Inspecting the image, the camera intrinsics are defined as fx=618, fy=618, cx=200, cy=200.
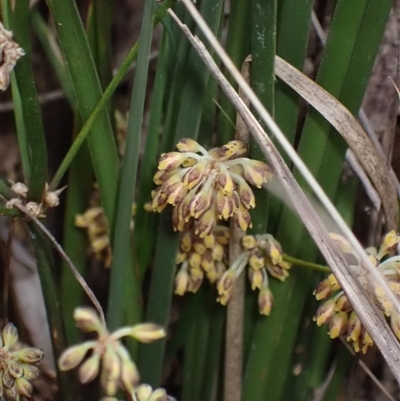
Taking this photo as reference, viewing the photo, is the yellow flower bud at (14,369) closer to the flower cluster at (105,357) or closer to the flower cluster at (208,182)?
the flower cluster at (105,357)

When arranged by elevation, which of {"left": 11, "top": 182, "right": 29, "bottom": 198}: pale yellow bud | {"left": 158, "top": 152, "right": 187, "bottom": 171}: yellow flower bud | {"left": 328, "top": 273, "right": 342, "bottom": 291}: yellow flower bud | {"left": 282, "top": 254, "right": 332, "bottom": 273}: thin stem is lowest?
{"left": 282, "top": 254, "right": 332, "bottom": 273}: thin stem

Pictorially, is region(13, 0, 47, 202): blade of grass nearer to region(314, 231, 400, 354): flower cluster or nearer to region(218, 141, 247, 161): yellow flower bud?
region(218, 141, 247, 161): yellow flower bud

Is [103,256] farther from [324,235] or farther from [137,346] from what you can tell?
[324,235]

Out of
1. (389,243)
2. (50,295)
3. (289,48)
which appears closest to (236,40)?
(289,48)

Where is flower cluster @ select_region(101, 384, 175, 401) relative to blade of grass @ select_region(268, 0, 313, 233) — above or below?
below

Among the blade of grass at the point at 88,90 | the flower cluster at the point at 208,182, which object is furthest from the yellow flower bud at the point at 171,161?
the blade of grass at the point at 88,90

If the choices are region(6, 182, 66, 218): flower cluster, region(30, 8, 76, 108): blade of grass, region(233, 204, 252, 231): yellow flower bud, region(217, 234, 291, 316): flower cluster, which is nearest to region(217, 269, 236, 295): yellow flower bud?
region(217, 234, 291, 316): flower cluster
